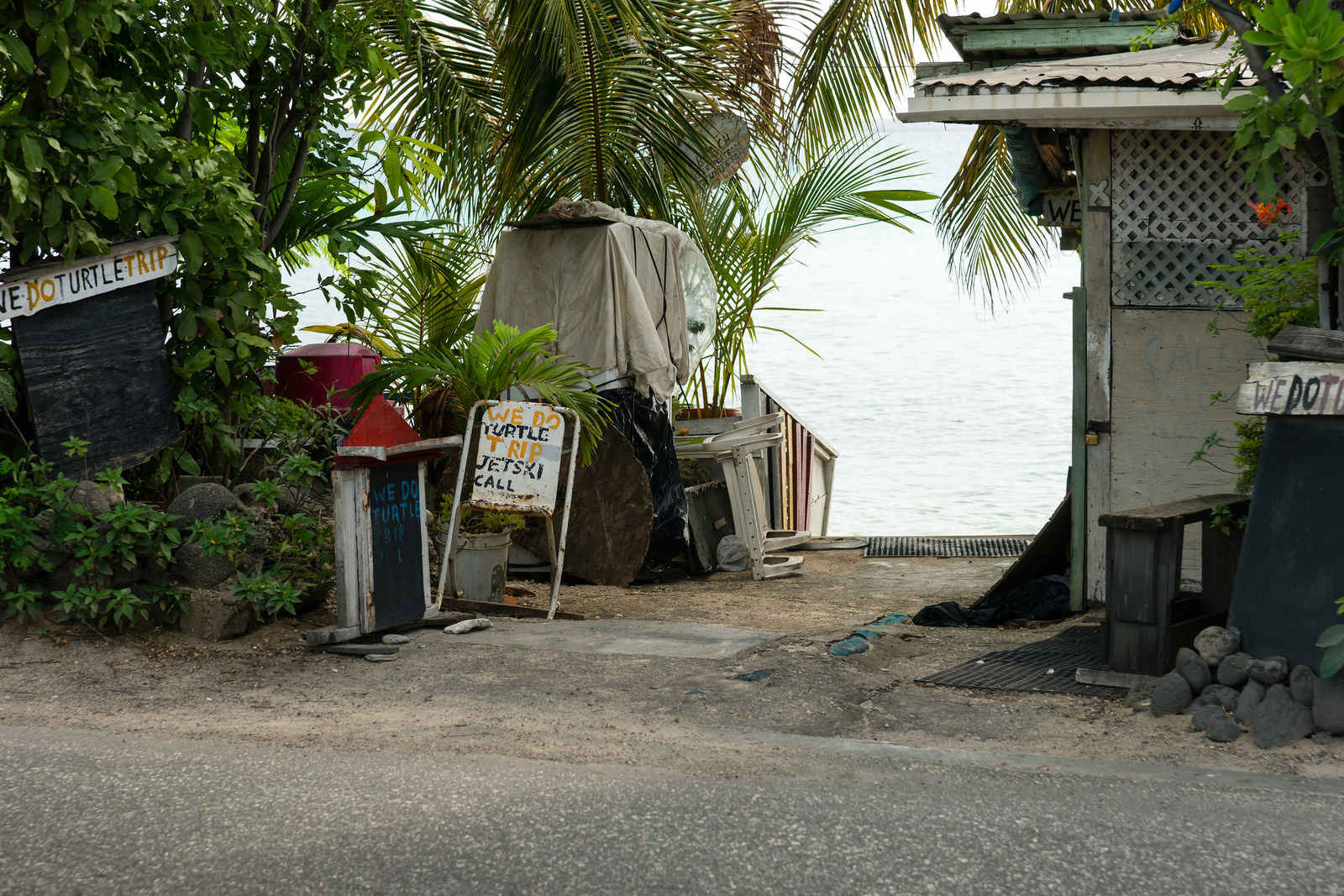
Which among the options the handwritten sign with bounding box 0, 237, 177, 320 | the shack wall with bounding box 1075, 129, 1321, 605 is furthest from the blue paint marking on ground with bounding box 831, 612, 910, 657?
the handwritten sign with bounding box 0, 237, 177, 320

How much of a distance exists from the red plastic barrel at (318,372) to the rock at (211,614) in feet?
7.36

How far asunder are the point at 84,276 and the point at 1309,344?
17.1 feet

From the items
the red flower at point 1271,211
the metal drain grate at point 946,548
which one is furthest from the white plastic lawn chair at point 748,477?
the red flower at point 1271,211

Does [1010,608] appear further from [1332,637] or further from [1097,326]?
[1332,637]

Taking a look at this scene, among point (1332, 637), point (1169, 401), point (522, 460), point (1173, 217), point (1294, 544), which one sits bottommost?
point (1332, 637)

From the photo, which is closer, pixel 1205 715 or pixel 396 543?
pixel 1205 715

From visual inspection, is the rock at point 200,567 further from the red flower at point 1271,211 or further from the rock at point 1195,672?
the red flower at point 1271,211

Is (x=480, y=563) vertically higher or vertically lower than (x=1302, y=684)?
higher

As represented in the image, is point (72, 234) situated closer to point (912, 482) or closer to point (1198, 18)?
point (1198, 18)

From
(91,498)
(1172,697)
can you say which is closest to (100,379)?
(91,498)

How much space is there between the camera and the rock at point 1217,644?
168 inches

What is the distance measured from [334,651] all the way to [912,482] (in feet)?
55.0

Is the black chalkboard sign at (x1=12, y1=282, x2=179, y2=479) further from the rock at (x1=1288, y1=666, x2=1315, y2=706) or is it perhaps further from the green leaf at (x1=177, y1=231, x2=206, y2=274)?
the rock at (x1=1288, y1=666, x2=1315, y2=706)

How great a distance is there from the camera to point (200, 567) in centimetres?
541
